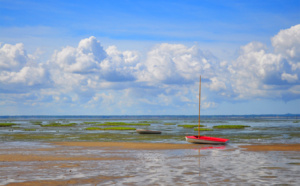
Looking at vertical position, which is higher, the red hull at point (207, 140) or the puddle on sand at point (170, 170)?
the red hull at point (207, 140)

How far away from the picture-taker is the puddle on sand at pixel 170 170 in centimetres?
2189

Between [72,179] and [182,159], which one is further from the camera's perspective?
[182,159]

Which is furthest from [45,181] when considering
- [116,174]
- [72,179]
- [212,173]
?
[212,173]

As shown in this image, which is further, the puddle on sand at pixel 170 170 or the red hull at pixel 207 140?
the red hull at pixel 207 140

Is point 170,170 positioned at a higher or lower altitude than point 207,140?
lower

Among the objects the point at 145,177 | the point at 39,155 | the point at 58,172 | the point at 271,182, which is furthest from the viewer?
the point at 39,155

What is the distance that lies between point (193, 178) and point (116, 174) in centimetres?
566

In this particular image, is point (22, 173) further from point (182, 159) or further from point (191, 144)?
point (191, 144)

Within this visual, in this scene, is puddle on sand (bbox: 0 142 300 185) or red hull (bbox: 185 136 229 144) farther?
red hull (bbox: 185 136 229 144)

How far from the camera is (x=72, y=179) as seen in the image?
22.2 metres

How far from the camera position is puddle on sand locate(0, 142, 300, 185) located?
21891mm

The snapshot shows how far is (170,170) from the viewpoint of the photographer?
25531mm

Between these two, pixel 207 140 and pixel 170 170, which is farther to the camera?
pixel 207 140

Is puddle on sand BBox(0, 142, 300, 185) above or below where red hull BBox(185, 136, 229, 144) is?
below
